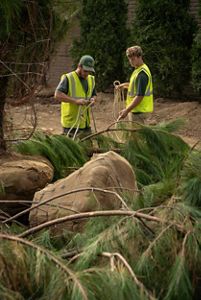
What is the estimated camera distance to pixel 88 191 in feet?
12.5

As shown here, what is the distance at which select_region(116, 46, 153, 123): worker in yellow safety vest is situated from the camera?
7.93 meters

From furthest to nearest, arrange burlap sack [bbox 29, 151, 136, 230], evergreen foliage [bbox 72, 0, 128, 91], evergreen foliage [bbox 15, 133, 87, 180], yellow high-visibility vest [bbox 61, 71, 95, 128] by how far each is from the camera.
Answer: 1. evergreen foliage [bbox 72, 0, 128, 91]
2. yellow high-visibility vest [bbox 61, 71, 95, 128]
3. evergreen foliage [bbox 15, 133, 87, 180]
4. burlap sack [bbox 29, 151, 136, 230]

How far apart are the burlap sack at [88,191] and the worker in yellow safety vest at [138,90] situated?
3.69 meters

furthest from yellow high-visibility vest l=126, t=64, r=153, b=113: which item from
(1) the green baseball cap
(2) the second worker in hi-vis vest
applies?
(1) the green baseball cap

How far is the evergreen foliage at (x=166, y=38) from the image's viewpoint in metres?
14.7

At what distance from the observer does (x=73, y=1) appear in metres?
4.46

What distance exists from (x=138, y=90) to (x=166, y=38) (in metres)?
7.06

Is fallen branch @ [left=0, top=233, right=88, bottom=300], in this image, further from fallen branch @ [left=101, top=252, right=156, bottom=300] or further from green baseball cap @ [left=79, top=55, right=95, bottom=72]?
green baseball cap @ [left=79, top=55, right=95, bottom=72]

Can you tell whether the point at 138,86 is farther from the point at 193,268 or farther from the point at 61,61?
the point at 61,61

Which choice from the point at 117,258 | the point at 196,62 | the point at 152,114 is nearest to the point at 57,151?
the point at 117,258

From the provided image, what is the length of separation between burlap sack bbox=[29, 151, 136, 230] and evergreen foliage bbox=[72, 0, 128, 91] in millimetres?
12269

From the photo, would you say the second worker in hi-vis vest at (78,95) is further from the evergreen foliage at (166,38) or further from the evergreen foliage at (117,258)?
the evergreen foliage at (166,38)

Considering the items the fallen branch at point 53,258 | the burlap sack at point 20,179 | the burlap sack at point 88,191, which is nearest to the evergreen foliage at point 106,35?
the burlap sack at point 20,179

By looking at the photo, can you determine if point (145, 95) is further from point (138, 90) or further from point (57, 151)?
point (57, 151)
